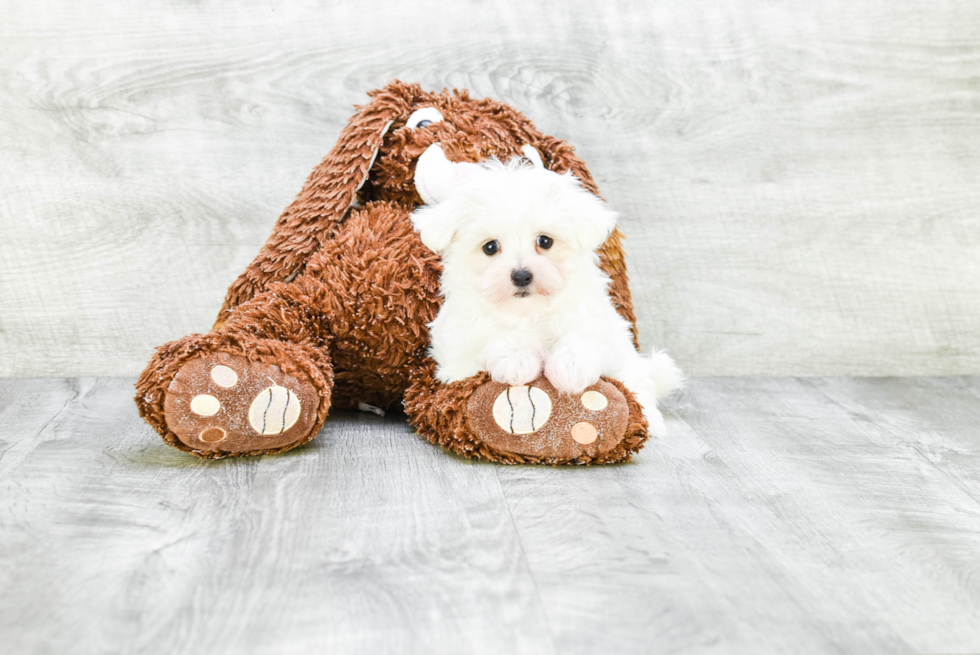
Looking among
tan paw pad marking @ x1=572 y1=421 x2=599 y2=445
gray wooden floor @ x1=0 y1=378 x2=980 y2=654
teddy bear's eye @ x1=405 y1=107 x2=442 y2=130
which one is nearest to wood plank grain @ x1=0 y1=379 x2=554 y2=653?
gray wooden floor @ x1=0 y1=378 x2=980 y2=654

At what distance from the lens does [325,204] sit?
127cm

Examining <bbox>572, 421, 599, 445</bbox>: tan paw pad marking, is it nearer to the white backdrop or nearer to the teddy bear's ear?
the teddy bear's ear

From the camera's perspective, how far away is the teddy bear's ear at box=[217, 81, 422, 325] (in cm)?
126

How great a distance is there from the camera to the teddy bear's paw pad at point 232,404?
100cm

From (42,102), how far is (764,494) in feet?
4.30

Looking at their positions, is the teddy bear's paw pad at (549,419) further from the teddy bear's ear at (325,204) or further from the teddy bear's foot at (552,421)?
the teddy bear's ear at (325,204)

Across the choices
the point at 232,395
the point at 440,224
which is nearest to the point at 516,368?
the point at 440,224

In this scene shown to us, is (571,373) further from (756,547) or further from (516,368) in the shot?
(756,547)

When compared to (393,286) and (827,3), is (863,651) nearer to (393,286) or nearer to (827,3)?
(393,286)

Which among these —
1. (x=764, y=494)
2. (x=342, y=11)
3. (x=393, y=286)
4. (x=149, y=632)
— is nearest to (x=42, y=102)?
(x=342, y=11)

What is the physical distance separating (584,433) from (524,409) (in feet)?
0.24

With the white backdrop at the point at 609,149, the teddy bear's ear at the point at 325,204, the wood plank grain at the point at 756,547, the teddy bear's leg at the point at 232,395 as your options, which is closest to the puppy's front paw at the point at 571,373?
the wood plank grain at the point at 756,547

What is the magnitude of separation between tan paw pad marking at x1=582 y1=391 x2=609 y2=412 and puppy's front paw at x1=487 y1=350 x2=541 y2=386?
6 centimetres

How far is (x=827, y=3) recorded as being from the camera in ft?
5.39
